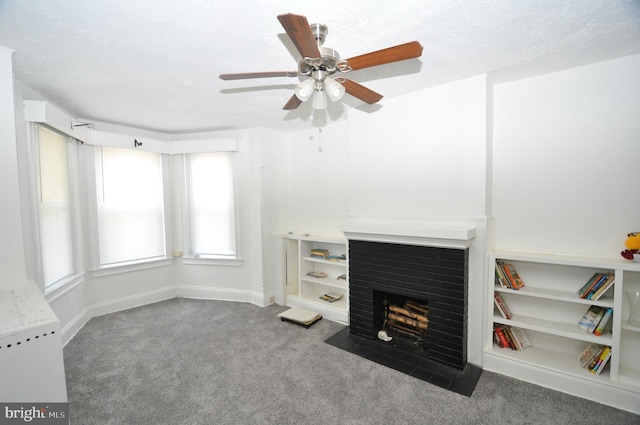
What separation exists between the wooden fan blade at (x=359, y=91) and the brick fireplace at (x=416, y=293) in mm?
1205

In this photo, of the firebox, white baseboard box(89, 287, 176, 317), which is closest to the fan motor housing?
the firebox

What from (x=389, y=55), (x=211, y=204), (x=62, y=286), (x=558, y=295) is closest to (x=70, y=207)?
A: (x=62, y=286)

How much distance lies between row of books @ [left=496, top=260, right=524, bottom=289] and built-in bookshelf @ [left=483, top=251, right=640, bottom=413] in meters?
0.01

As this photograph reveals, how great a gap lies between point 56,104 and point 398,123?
3491mm

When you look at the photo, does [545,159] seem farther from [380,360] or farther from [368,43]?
[380,360]

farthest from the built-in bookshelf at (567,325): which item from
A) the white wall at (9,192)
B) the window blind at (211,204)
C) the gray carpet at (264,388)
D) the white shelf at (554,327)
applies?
the white wall at (9,192)

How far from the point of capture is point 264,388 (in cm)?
222

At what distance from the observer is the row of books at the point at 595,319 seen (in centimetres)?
207

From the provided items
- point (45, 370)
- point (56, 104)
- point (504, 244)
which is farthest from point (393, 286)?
point (56, 104)

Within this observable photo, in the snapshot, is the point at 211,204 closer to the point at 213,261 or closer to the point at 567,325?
the point at 213,261

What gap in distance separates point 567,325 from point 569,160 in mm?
1309

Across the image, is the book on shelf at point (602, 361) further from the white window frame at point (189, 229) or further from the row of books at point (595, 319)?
the white window frame at point (189, 229)

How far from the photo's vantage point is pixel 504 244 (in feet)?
8.37

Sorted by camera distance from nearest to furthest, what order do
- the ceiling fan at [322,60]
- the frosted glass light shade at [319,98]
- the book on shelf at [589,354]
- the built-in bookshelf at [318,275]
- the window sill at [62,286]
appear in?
the ceiling fan at [322,60] → the frosted glass light shade at [319,98] → the book on shelf at [589,354] → the window sill at [62,286] → the built-in bookshelf at [318,275]
